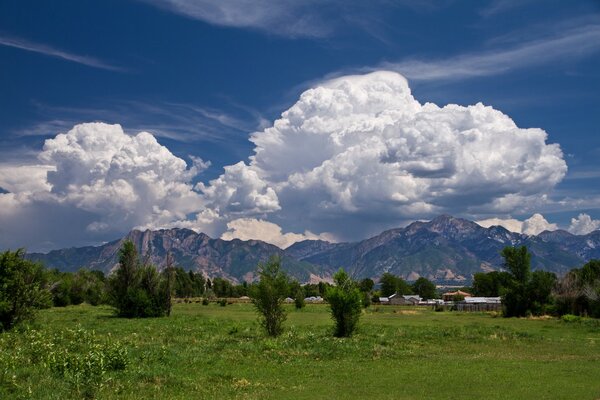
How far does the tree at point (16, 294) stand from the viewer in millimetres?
44531

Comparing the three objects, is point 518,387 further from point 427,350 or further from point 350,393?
point 427,350

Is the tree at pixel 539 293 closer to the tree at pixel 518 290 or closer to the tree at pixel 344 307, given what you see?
the tree at pixel 518 290

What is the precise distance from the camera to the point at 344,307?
43375 millimetres

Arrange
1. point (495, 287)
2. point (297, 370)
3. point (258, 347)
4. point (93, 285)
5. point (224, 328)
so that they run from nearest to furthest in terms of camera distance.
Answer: point (297, 370), point (258, 347), point (224, 328), point (93, 285), point (495, 287)

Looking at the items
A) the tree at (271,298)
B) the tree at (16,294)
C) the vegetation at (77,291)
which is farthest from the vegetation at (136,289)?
the vegetation at (77,291)

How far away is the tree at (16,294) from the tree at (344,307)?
79.4 feet

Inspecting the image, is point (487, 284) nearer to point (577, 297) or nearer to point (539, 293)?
point (539, 293)

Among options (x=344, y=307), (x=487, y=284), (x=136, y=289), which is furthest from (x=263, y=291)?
(x=487, y=284)

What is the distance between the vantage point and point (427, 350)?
120ft

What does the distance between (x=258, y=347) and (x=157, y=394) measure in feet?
46.8

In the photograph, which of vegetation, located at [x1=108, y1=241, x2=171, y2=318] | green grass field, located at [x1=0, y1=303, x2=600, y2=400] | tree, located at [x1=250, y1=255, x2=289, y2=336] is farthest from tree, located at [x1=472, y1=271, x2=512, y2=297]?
tree, located at [x1=250, y1=255, x2=289, y2=336]

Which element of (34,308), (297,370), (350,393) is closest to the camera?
(350,393)

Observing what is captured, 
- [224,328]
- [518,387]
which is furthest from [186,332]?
[518,387]

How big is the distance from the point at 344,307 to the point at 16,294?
26344 mm
